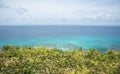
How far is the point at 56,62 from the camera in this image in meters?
14.8

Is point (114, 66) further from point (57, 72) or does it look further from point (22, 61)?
point (22, 61)

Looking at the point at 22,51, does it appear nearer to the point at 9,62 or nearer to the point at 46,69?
the point at 9,62

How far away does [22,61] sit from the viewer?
1445 centimetres

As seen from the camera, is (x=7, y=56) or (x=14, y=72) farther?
(x=7, y=56)

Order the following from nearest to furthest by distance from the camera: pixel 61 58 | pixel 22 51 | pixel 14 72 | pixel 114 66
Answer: pixel 14 72 < pixel 114 66 < pixel 61 58 < pixel 22 51

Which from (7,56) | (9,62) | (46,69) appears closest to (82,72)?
(46,69)

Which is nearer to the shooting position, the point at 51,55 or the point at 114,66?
the point at 114,66

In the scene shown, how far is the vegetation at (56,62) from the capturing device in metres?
13.4

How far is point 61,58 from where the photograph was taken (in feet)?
51.2

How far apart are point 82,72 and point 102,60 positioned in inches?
148

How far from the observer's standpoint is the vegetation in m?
13.4

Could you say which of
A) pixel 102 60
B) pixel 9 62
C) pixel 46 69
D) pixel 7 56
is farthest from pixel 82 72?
pixel 7 56

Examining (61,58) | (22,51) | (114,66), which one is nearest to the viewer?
(114,66)

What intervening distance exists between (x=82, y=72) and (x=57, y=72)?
1689 mm
